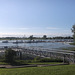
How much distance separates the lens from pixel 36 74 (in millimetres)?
9578

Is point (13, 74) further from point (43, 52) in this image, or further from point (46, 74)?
point (43, 52)

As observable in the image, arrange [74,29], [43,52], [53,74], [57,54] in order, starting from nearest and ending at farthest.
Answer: [53,74] → [57,54] → [43,52] → [74,29]

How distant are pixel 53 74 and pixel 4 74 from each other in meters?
3.11

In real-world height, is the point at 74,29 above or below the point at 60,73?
above

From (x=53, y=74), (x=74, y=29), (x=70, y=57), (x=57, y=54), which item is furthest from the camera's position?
(x=74, y=29)

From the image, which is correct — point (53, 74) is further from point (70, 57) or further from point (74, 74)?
point (70, 57)

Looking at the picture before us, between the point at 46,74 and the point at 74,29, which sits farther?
the point at 74,29

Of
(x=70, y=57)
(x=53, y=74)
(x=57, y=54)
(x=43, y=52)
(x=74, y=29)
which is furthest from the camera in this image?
(x=74, y=29)

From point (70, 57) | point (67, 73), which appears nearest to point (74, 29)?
point (70, 57)

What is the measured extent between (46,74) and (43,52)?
21.6 meters

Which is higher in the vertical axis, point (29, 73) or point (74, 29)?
point (74, 29)

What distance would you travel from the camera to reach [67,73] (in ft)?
32.2

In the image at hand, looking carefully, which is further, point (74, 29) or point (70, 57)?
point (74, 29)

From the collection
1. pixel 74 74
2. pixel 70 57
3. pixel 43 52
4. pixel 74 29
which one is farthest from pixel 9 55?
pixel 74 29
